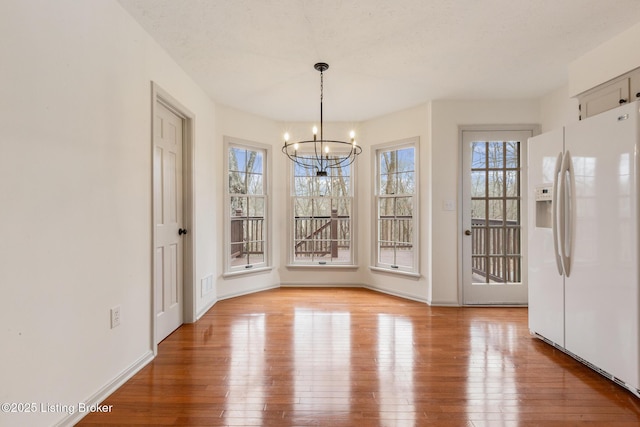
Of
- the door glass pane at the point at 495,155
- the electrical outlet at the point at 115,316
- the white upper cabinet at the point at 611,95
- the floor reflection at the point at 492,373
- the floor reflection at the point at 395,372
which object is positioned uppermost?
the white upper cabinet at the point at 611,95

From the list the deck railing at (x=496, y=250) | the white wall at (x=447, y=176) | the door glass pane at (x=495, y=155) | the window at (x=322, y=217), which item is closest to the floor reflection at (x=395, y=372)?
the white wall at (x=447, y=176)

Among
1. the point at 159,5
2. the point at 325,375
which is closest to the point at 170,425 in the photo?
the point at 325,375

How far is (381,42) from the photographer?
2.65 m

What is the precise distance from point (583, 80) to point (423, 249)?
92.1 inches

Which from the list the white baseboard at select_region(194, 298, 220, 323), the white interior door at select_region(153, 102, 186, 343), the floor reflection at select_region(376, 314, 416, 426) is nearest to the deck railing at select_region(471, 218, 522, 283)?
the floor reflection at select_region(376, 314, 416, 426)

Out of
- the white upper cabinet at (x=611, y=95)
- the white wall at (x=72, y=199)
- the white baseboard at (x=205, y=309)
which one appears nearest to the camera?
the white wall at (x=72, y=199)

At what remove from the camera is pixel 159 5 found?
7.19 feet

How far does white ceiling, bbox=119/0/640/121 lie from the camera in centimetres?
222

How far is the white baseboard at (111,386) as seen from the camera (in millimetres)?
1751

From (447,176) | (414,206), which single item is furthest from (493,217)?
(414,206)

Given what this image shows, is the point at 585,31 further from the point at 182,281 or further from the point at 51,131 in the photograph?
the point at 182,281

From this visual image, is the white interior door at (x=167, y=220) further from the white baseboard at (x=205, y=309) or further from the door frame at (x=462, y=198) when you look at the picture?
the door frame at (x=462, y=198)

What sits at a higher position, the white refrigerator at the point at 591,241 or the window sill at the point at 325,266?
the white refrigerator at the point at 591,241

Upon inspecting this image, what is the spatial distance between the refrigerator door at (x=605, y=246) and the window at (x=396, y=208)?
6.47 ft
